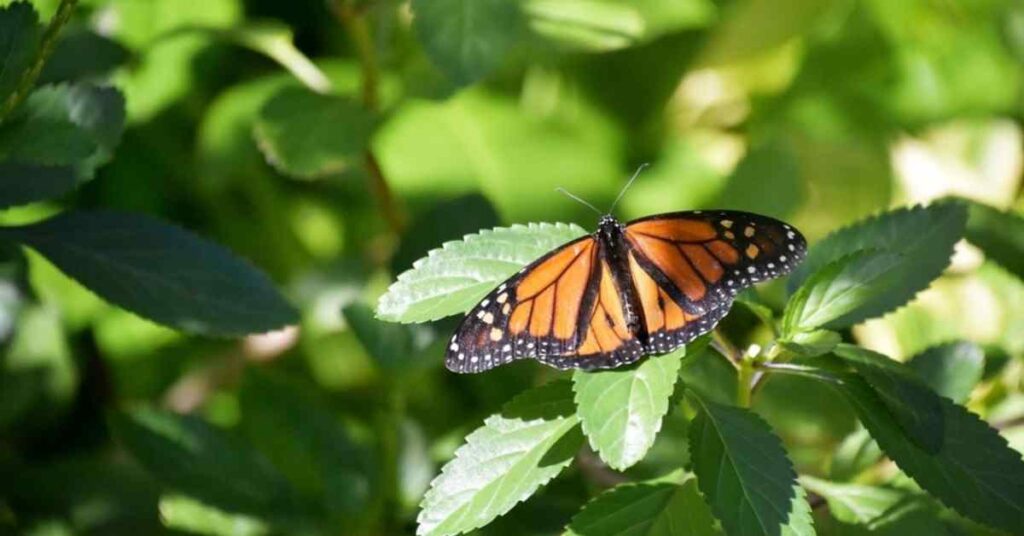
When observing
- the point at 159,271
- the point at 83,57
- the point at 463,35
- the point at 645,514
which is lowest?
the point at 645,514

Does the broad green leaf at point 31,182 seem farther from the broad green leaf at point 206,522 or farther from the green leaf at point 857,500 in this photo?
the green leaf at point 857,500

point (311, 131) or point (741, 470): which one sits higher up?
point (311, 131)

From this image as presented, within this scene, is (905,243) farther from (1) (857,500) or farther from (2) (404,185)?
(2) (404,185)

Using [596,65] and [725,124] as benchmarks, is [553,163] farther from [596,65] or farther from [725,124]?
[725,124]

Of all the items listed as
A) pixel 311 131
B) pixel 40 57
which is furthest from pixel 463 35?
pixel 40 57

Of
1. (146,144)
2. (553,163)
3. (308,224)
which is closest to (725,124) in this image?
(553,163)

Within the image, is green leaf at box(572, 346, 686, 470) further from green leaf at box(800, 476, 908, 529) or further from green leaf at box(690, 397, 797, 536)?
green leaf at box(800, 476, 908, 529)

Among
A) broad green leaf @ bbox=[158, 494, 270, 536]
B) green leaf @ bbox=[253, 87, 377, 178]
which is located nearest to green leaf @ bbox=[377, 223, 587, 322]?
green leaf @ bbox=[253, 87, 377, 178]
